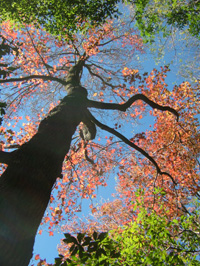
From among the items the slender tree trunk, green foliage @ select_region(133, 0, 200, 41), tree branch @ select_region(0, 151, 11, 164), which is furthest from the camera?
green foliage @ select_region(133, 0, 200, 41)

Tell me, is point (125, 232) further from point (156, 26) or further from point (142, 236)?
point (156, 26)

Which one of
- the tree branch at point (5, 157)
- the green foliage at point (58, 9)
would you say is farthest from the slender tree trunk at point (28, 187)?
the green foliage at point (58, 9)

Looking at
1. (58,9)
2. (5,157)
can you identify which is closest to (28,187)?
(5,157)

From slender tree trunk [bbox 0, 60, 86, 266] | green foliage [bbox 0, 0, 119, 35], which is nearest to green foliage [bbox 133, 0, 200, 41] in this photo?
green foliage [bbox 0, 0, 119, 35]

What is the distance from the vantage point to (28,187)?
2324mm

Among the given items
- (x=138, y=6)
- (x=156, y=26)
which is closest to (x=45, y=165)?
(x=138, y=6)

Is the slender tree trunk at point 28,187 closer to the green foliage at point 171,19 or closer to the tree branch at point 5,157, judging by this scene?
the tree branch at point 5,157

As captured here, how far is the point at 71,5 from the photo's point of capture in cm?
467

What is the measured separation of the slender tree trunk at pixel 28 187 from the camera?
1.87 m

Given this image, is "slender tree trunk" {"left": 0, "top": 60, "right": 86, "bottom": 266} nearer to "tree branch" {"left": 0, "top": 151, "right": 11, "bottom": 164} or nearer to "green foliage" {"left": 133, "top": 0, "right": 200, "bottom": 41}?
"tree branch" {"left": 0, "top": 151, "right": 11, "bottom": 164}

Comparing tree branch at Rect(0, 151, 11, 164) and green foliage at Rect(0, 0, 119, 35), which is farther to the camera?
green foliage at Rect(0, 0, 119, 35)

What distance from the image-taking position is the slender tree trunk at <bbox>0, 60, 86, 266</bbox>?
1.87 m

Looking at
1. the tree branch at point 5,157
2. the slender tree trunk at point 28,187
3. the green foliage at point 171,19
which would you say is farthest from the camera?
the green foliage at point 171,19

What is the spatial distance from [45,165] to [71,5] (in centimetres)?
421
